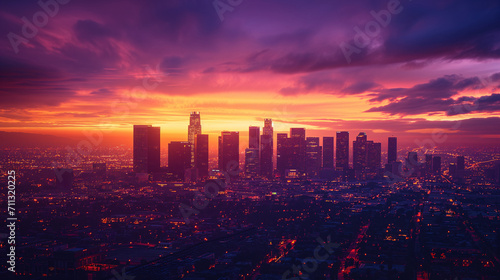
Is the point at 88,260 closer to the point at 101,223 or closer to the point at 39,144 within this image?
the point at 101,223

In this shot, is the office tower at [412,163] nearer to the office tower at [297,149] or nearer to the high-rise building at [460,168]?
the high-rise building at [460,168]

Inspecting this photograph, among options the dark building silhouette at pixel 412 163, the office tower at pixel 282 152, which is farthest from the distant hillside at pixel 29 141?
the dark building silhouette at pixel 412 163

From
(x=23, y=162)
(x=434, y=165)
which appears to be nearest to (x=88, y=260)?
(x=23, y=162)

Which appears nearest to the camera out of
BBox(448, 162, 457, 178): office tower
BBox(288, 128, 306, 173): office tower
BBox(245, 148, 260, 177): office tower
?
BBox(448, 162, 457, 178): office tower

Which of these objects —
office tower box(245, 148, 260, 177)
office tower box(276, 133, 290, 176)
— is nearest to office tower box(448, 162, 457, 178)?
office tower box(276, 133, 290, 176)

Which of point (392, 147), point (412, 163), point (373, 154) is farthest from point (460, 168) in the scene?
point (373, 154)

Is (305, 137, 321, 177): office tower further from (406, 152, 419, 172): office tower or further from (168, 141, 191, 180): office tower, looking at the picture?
(168, 141, 191, 180): office tower
